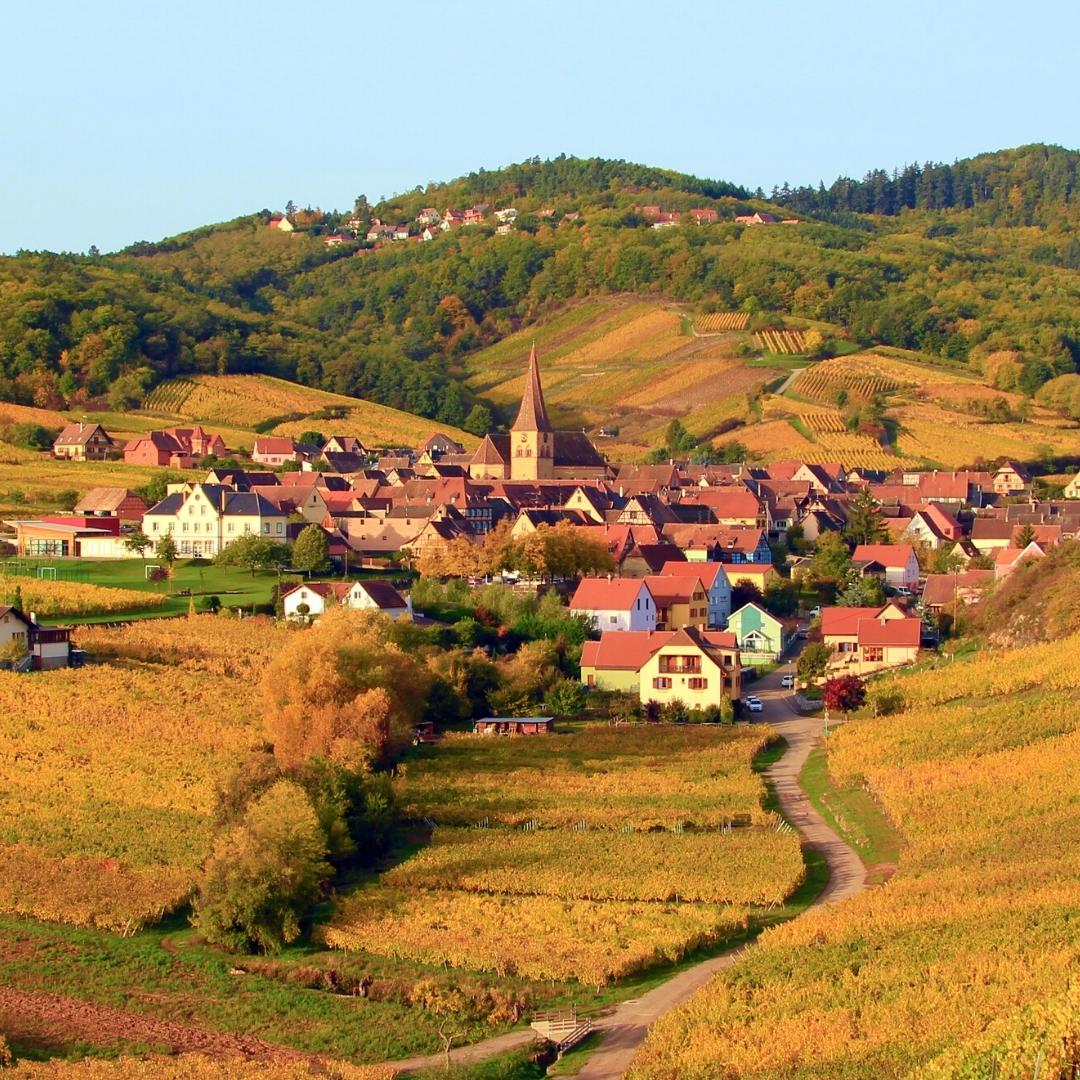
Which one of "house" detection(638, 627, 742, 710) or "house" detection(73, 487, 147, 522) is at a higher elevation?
"house" detection(73, 487, 147, 522)

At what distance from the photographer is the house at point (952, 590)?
60.8 meters

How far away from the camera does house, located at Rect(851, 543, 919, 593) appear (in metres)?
69.2

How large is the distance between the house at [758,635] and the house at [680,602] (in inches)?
71.4

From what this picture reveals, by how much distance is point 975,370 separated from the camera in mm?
133125

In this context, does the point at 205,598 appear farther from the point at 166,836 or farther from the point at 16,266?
the point at 16,266

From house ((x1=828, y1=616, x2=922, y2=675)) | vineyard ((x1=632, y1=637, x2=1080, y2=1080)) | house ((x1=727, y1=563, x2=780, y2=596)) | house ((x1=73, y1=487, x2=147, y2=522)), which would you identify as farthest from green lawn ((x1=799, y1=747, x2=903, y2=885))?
house ((x1=73, y1=487, x2=147, y2=522))

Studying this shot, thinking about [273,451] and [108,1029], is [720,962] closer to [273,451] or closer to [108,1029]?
[108,1029]

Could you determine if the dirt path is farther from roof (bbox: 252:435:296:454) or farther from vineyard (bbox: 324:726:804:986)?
roof (bbox: 252:435:296:454)

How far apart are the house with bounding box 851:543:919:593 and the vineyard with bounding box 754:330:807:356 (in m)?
68.7

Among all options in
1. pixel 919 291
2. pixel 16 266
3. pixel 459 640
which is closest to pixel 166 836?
pixel 459 640

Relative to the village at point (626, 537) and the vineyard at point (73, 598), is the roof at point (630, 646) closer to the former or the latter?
the village at point (626, 537)

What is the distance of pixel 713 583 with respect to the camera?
62.3m

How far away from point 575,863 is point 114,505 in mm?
47768

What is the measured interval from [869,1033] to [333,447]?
87.2 m
